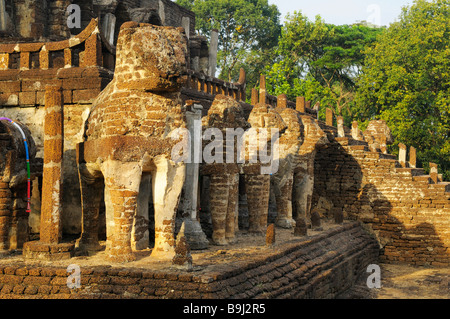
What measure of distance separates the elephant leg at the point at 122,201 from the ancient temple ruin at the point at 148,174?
0.02 m

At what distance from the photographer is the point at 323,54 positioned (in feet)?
111

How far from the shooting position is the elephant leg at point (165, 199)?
8.30 meters

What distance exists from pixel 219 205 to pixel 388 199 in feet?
25.8

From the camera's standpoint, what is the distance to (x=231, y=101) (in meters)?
10.3

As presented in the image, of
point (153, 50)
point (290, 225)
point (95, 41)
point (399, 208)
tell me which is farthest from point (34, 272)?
point (399, 208)

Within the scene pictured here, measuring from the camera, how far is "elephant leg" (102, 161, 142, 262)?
8008 mm

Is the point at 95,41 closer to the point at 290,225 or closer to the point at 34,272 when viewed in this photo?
the point at 34,272

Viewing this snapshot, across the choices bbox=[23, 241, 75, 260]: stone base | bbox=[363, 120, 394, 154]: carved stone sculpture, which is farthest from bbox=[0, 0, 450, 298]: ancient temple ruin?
bbox=[363, 120, 394, 154]: carved stone sculpture

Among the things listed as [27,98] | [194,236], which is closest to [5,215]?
[27,98]

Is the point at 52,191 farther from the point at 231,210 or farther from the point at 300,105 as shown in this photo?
the point at 300,105

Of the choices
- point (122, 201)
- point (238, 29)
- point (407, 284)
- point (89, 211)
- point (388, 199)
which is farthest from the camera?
point (238, 29)

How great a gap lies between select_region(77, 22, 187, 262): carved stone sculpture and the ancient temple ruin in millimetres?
19

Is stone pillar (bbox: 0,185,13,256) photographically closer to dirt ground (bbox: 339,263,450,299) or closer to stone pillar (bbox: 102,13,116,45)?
dirt ground (bbox: 339,263,450,299)

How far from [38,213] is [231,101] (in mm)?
3800
